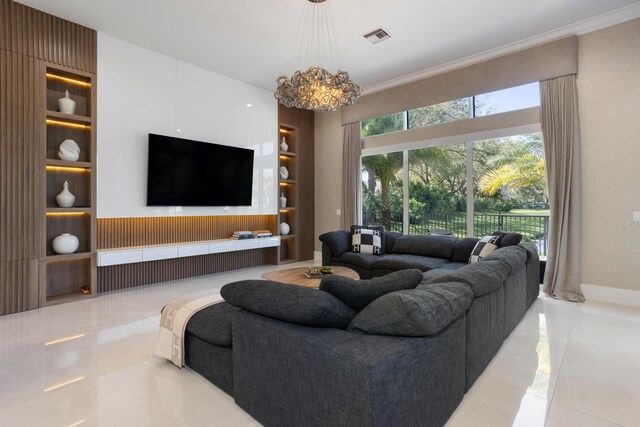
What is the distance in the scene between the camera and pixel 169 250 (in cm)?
457

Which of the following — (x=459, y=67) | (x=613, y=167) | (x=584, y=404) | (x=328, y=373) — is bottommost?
(x=584, y=404)

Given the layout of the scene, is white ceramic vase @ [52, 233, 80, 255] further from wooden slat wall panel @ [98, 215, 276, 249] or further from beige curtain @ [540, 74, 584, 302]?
beige curtain @ [540, 74, 584, 302]

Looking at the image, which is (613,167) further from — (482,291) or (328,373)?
(328,373)

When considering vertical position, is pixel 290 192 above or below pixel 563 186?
above

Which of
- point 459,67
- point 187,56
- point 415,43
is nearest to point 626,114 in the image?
point 459,67

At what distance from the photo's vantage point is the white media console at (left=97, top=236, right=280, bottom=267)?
407 cm

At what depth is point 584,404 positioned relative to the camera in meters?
1.87

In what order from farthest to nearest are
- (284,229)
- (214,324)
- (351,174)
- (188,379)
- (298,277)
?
(284,229) → (351,174) → (298,277) → (188,379) → (214,324)

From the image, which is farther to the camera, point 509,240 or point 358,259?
point 358,259

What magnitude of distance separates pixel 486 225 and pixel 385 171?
2021 millimetres

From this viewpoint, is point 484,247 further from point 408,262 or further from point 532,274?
point 408,262

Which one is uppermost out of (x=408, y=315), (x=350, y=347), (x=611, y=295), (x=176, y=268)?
(x=408, y=315)

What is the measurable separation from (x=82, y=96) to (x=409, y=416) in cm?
500

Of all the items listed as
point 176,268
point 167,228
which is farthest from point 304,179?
point 176,268
